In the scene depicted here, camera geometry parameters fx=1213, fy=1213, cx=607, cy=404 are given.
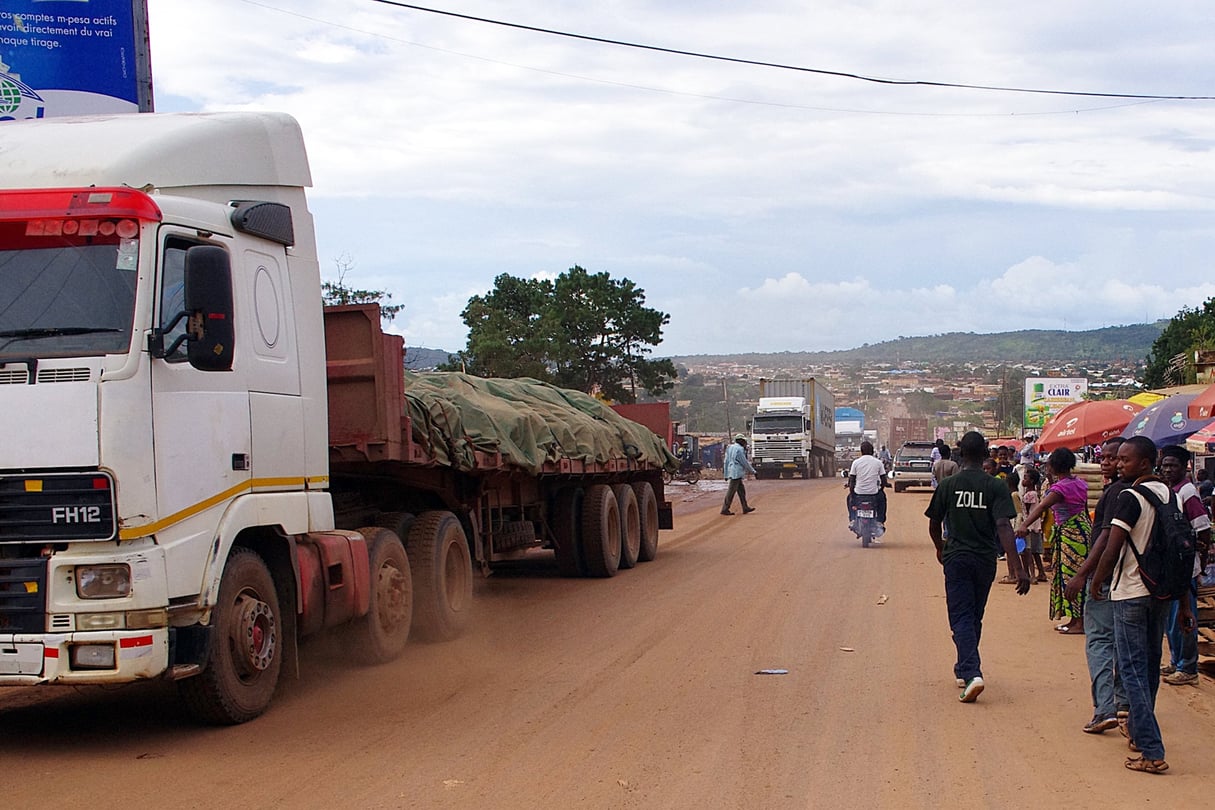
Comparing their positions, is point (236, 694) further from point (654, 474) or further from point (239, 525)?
point (654, 474)

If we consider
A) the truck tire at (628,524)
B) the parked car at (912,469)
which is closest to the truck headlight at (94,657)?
the truck tire at (628,524)

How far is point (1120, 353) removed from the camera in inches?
7466

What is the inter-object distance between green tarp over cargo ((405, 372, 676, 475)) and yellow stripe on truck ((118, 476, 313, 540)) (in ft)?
6.62

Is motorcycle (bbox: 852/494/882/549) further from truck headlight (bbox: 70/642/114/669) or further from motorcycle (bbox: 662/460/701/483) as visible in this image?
motorcycle (bbox: 662/460/701/483)

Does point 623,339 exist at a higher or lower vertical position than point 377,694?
higher

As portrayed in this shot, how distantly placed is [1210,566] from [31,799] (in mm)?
8531

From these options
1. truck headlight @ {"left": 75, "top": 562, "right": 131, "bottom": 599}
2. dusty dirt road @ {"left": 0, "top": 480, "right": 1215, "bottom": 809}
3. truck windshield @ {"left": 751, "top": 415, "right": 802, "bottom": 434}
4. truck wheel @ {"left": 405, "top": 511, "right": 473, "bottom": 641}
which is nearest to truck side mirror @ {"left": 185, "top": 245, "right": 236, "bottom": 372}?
truck headlight @ {"left": 75, "top": 562, "right": 131, "bottom": 599}

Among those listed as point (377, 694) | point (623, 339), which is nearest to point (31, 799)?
point (377, 694)

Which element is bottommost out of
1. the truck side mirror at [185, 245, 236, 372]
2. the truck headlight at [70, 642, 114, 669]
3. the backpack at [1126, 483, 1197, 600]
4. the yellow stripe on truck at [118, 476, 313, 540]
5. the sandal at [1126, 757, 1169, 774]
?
the sandal at [1126, 757, 1169, 774]

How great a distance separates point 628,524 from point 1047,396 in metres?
64.0

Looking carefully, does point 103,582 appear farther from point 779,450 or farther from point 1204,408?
point 779,450

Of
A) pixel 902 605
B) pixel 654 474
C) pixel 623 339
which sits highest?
pixel 623 339

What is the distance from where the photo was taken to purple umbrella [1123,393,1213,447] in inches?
590

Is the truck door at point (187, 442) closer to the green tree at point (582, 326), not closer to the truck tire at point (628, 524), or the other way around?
the truck tire at point (628, 524)
